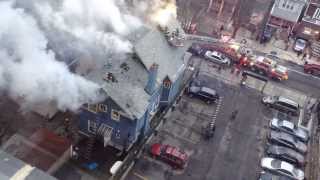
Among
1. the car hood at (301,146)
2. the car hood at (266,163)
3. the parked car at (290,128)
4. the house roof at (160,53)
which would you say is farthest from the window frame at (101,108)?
Result: the car hood at (301,146)

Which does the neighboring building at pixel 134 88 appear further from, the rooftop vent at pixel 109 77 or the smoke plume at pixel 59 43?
the smoke plume at pixel 59 43

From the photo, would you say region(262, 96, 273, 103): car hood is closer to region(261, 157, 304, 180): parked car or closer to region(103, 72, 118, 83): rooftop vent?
region(261, 157, 304, 180): parked car

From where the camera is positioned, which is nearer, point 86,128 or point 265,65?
point 86,128

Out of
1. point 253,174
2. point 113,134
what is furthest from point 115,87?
point 253,174

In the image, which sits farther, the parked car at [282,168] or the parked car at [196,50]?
the parked car at [196,50]

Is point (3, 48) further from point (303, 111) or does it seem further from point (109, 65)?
point (303, 111)

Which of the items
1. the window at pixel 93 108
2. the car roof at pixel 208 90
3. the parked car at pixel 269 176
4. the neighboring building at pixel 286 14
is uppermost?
the neighboring building at pixel 286 14
